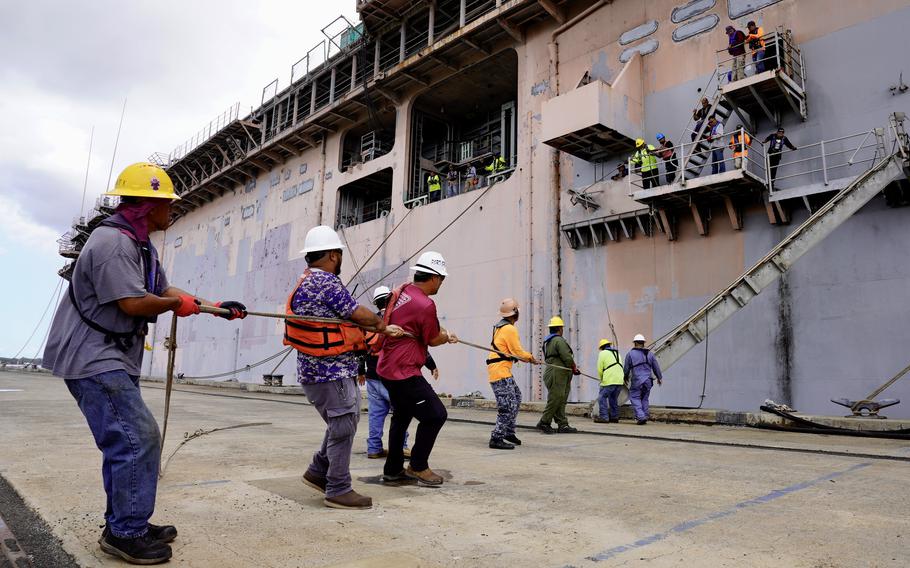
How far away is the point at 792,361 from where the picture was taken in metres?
11.4

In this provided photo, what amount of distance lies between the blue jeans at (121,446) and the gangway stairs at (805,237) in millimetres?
9604

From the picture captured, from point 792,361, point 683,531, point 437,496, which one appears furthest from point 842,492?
point 792,361

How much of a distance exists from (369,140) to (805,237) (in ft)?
60.3

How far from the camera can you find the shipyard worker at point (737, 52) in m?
11.8

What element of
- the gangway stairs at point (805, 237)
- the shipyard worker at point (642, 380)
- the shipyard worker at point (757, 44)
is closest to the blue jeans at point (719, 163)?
the shipyard worker at point (757, 44)

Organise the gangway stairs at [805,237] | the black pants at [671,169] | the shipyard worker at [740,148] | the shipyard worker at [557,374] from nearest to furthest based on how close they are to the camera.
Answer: the shipyard worker at [557,374], the gangway stairs at [805,237], the shipyard worker at [740,148], the black pants at [671,169]

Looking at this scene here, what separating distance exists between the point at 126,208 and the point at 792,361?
40.4ft

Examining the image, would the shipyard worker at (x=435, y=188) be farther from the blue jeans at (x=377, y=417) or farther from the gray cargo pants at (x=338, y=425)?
the gray cargo pants at (x=338, y=425)

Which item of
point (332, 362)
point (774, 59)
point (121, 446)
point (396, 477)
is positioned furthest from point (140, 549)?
point (774, 59)

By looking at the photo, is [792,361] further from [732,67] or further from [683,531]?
[683,531]

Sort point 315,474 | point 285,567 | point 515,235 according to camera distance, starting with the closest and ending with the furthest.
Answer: point 285,567 → point 315,474 → point 515,235

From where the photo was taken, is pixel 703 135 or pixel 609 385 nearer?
pixel 609 385

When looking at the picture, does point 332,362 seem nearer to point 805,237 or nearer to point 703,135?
point 805,237

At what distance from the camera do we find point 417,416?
13.9 feet
